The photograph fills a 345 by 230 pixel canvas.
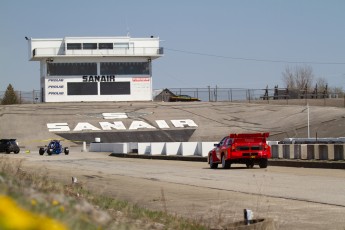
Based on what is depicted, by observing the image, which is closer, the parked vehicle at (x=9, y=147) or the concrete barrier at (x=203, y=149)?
the concrete barrier at (x=203, y=149)

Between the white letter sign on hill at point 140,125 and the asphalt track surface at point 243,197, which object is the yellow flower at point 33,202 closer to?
A: the asphalt track surface at point 243,197

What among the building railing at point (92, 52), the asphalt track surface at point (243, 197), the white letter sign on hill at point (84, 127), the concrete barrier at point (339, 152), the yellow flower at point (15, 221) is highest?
the building railing at point (92, 52)

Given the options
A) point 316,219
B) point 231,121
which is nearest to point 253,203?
point 316,219

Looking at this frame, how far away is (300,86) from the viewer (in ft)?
453

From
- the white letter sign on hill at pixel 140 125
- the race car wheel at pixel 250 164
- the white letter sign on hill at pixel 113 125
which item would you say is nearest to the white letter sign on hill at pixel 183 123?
the white letter sign on hill at pixel 140 125

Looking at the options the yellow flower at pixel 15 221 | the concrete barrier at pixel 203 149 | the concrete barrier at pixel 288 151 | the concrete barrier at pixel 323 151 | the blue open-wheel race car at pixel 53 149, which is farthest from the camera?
the blue open-wheel race car at pixel 53 149

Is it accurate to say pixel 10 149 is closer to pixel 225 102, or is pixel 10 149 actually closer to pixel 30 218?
pixel 225 102

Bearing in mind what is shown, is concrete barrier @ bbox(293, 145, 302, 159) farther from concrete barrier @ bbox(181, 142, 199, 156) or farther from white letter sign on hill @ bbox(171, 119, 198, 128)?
white letter sign on hill @ bbox(171, 119, 198, 128)

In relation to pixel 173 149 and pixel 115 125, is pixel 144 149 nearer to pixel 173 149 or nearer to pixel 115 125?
pixel 173 149

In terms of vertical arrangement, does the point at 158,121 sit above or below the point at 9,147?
above

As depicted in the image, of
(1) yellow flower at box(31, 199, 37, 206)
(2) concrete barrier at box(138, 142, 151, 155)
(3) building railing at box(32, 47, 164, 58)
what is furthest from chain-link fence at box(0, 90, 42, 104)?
(1) yellow flower at box(31, 199, 37, 206)

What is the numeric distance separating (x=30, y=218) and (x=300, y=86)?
139 meters

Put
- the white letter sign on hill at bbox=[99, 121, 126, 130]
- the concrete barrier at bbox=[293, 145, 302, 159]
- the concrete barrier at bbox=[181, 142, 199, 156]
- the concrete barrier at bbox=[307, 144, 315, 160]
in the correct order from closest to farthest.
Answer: the concrete barrier at bbox=[307, 144, 315, 160] → the concrete barrier at bbox=[293, 145, 302, 159] → the concrete barrier at bbox=[181, 142, 199, 156] → the white letter sign on hill at bbox=[99, 121, 126, 130]

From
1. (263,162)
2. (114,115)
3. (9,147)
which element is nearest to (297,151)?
(263,162)
